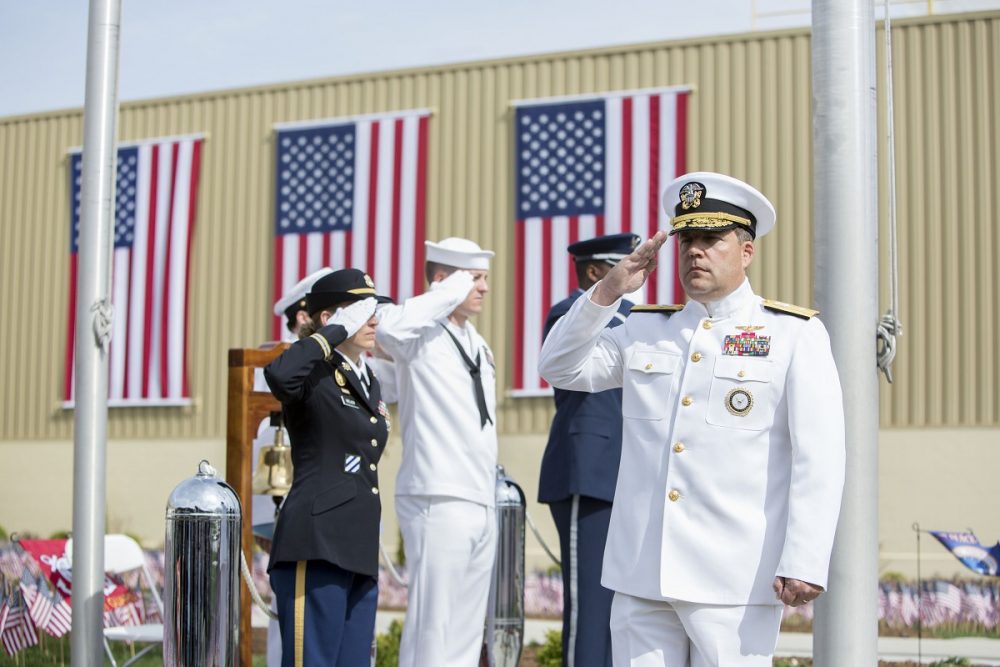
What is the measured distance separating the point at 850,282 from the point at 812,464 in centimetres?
113

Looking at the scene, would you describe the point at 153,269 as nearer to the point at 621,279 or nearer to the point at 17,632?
the point at 17,632

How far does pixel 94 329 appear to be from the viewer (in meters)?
5.68

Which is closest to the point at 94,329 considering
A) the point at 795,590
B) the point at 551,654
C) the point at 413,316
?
the point at 413,316

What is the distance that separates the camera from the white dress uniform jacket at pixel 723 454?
133 inches

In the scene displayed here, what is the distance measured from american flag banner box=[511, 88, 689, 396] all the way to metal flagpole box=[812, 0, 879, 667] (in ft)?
30.8

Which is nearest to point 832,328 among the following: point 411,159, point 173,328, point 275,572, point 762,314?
point 762,314

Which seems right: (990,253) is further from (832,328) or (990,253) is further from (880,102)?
(832,328)

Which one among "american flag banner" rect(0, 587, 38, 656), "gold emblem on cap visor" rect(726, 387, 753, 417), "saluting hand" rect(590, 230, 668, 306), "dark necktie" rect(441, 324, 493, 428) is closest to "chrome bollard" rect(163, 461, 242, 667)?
"dark necktie" rect(441, 324, 493, 428)

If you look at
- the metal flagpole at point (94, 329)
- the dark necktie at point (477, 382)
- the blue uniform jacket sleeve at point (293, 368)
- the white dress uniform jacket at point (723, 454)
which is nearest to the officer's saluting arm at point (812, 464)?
the white dress uniform jacket at point (723, 454)

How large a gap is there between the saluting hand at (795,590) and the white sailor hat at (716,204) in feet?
3.23

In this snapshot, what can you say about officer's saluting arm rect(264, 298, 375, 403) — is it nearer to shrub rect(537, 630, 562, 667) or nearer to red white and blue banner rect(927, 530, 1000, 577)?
shrub rect(537, 630, 562, 667)

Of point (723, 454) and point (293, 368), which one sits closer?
point (723, 454)

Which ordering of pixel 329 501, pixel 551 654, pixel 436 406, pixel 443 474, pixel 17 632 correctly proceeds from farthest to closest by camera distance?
pixel 551 654 → pixel 17 632 → pixel 436 406 → pixel 443 474 → pixel 329 501

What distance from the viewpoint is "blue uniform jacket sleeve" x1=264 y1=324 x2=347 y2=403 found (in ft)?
14.7
